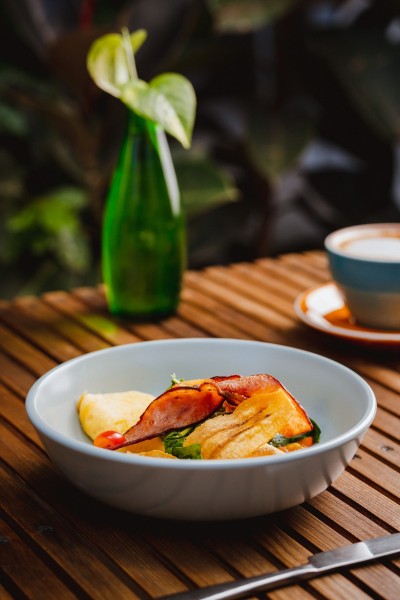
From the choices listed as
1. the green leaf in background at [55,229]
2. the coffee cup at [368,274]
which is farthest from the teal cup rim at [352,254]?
the green leaf in background at [55,229]

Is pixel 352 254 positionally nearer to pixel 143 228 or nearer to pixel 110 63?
pixel 143 228

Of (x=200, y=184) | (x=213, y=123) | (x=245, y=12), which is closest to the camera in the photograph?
(x=245, y=12)

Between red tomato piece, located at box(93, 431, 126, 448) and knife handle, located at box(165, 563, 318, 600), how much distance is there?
0.55ft

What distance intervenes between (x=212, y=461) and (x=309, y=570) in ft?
0.34

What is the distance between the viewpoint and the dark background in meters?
2.30

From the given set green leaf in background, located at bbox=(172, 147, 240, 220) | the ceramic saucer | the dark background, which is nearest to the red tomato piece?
the ceramic saucer

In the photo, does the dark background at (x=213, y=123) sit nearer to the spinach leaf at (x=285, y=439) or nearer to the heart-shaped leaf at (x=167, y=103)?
the heart-shaped leaf at (x=167, y=103)

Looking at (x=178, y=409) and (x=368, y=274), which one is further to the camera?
(x=368, y=274)

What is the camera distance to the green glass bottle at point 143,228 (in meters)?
1.22

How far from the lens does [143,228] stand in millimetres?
1225

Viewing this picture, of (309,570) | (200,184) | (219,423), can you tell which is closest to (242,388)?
(219,423)

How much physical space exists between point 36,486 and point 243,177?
202 cm

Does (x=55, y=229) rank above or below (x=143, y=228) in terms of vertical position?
below

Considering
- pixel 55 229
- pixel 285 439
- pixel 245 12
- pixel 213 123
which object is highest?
pixel 245 12
